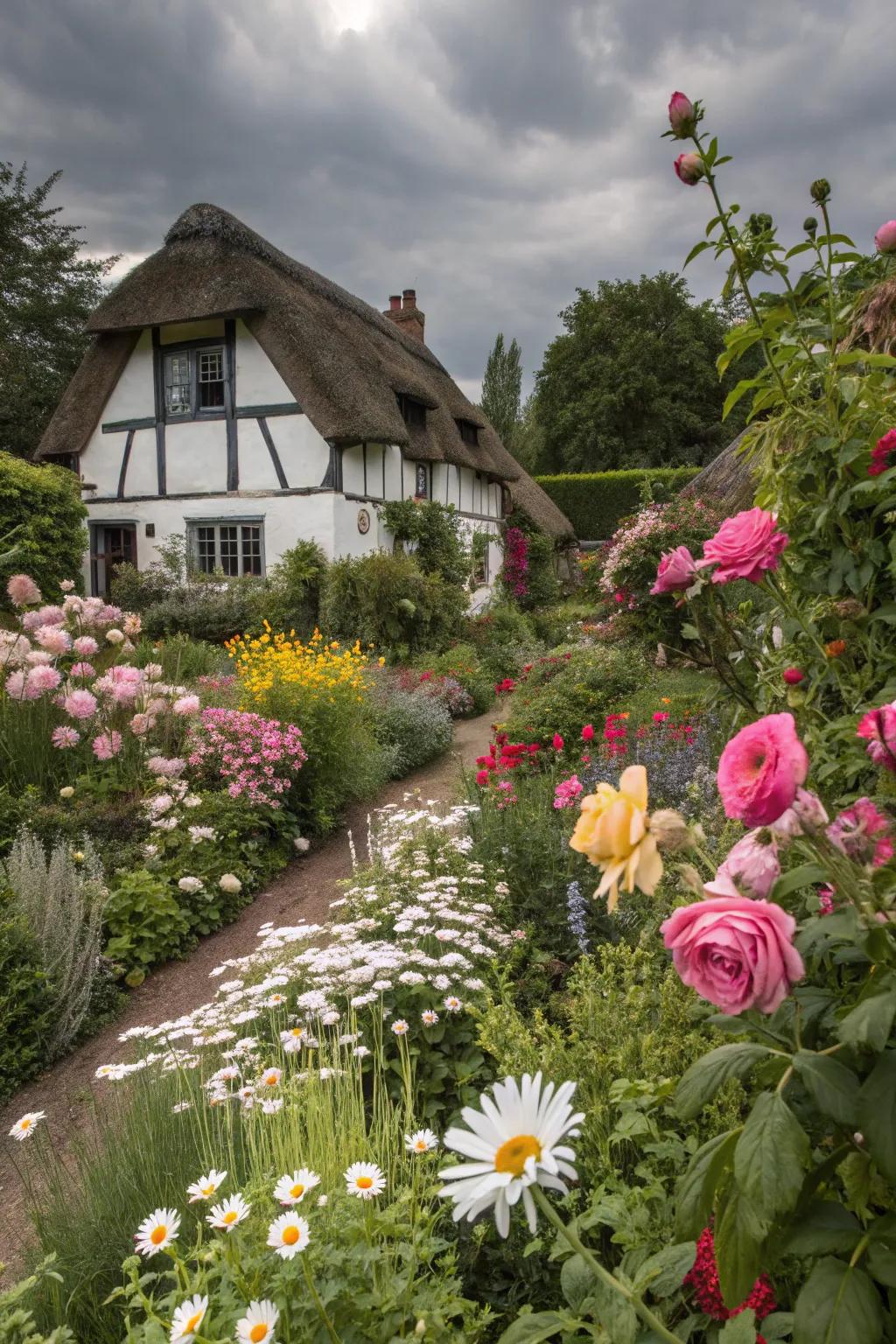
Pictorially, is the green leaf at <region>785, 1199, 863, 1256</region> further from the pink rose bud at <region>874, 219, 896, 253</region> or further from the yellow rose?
the pink rose bud at <region>874, 219, 896, 253</region>

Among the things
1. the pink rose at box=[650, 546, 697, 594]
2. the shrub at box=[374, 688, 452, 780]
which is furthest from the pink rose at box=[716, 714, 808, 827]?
the shrub at box=[374, 688, 452, 780]

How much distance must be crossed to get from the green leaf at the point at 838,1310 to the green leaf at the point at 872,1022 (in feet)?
0.79

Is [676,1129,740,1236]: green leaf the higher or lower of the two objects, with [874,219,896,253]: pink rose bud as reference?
lower

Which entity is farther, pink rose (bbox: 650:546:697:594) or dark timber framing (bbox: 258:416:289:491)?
dark timber framing (bbox: 258:416:289:491)

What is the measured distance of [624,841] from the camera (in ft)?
2.41

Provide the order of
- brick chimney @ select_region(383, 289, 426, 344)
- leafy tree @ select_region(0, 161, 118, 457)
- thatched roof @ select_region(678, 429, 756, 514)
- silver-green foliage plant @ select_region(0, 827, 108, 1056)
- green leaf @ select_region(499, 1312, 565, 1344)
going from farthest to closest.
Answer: brick chimney @ select_region(383, 289, 426, 344) < leafy tree @ select_region(0, 161, 118, 457) < thatched roof @ select_region(678, 429, 756, 514) < silver-green foliage plant @ select_region(0, 827, 108, 1056) < green leaf @ select_region(499, 1312, 565, 1344)

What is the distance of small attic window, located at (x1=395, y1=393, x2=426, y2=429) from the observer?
1424 cm

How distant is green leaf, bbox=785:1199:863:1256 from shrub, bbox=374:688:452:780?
6.34m

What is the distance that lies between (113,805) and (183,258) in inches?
428

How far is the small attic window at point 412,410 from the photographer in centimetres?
1424

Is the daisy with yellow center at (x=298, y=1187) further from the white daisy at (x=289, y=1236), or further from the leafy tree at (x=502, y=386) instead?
the leafy tree at (x=502, y=386)

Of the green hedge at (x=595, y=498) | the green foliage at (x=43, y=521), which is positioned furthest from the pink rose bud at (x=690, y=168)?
the green hedge at (x=595, y=498)

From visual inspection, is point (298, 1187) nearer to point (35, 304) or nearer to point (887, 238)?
point (887, 238)

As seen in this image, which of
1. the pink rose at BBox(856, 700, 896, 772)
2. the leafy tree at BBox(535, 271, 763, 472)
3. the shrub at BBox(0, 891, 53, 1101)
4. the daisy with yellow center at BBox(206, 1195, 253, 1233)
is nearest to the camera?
the pink rose at BBox(856, 700, 896, 772)
